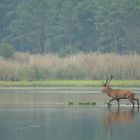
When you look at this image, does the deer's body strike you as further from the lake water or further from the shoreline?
the shoreline

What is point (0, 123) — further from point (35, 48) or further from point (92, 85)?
point (35, 48)

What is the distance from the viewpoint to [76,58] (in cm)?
5694

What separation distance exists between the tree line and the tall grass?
25.8 metres

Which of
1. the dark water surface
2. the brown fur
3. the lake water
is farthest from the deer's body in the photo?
the dark water surface

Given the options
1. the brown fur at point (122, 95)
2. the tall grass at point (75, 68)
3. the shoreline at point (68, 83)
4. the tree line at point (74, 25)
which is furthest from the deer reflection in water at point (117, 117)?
the tree line at point (74, 25)

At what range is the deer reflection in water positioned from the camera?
80.3 feet

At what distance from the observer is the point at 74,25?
291ft

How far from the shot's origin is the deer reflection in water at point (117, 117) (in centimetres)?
2448

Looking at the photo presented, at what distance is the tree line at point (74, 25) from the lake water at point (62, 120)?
44609 millimetres

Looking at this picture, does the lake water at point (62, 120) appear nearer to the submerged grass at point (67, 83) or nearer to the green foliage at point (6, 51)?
the submerged grass at point (67, 83)

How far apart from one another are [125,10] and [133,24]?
153cm

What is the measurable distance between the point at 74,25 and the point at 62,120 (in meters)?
62.3

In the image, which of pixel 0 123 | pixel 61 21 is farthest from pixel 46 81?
pixel 61 21

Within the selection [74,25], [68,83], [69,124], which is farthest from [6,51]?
[69,124]
